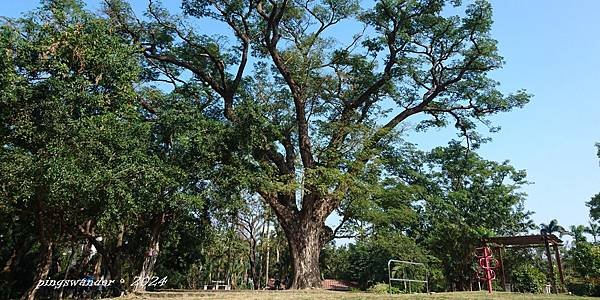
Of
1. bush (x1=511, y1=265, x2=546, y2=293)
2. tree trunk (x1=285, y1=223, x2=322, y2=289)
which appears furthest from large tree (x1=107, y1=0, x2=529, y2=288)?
bush (x1=511, y1=265, x2=546, y2=293)

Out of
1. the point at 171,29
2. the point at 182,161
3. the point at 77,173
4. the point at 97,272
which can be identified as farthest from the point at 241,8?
the point at 97,272

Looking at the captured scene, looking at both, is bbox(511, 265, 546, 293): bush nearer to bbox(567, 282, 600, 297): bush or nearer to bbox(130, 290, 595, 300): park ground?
bbox(567, 282, 600, 297): bush

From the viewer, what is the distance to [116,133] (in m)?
11.7

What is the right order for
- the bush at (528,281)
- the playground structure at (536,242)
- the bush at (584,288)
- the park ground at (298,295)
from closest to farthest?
the park ground at (298,295) → the bush at (584,288) → the playground structure at (536,242) → the bush at (528,281)

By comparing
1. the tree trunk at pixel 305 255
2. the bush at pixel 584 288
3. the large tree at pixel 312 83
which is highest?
the large tree at pixel 312 83

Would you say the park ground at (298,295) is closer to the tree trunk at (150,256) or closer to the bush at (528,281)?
the tree trunk at (150,256)

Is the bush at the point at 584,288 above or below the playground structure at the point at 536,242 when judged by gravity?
below

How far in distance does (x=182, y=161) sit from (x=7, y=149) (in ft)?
15.3

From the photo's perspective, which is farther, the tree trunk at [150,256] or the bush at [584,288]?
the bush at [584,288]

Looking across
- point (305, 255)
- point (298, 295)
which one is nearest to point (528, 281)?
point (305, 255)

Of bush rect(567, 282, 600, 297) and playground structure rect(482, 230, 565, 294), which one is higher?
playground structure rect(482, 230, 565, 294)

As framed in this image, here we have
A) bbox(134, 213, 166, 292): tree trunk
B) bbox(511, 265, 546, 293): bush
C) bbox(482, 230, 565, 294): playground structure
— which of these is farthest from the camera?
bbox(511, 265, 546, 293): bush

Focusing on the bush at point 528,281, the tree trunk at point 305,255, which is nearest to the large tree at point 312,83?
the tree trunk at point 305,255

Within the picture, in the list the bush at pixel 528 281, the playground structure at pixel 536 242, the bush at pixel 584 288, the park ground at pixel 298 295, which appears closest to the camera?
the park ground at pixel 298 295
